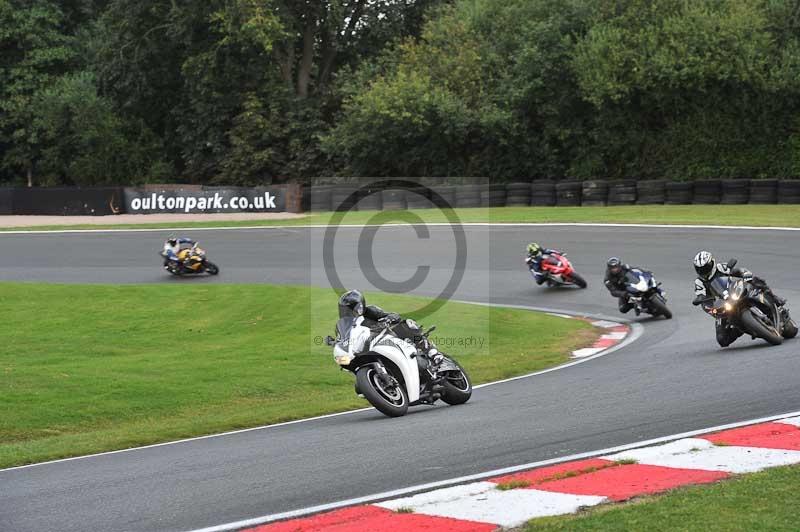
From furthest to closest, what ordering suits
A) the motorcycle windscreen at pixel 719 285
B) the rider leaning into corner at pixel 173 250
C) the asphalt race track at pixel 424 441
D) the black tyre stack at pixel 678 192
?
the black tyre stack at pixel 678 192
the rider leaning into corner at pixel 173 250
the motorcycle windscreen at pixel 719 285
the asphalt race track at pixel 424 441

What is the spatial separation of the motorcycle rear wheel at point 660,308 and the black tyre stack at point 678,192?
59.8 feet

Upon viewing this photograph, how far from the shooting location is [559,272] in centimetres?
2242

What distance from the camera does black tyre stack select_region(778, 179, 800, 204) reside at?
33.6 m

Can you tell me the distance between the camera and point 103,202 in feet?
135

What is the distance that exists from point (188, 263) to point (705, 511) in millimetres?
21511

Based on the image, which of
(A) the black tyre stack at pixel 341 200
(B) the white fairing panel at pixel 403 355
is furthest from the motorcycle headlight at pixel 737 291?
(A) the black tyre stack at pixel 341 200

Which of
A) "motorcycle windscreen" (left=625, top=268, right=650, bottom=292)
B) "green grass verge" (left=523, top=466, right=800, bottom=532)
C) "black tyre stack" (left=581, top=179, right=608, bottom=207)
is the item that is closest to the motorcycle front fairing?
"green grass verge" (left=523, top=466, right=800, bottom=532)

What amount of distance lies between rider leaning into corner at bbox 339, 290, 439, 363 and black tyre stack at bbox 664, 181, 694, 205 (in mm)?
26671

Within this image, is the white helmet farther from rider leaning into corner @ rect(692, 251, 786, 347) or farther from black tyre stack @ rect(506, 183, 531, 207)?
black tyre stack @ rect(506, 183, 531, 207)

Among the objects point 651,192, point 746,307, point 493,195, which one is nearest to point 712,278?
point 746,307

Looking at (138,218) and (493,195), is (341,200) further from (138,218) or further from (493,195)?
(138,218)

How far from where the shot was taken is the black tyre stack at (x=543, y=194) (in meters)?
38.1

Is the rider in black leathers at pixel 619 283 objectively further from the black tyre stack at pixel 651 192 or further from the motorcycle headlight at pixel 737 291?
the black tyre stack at pixel 651 192

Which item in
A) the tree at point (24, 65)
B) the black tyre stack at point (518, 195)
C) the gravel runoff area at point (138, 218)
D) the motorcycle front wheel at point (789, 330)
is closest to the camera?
the motorcycle front wheel at point (789, 330)
